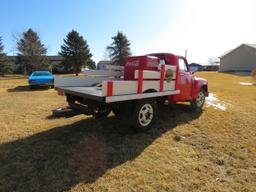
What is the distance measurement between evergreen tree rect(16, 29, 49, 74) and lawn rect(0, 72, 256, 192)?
3440 centimetres

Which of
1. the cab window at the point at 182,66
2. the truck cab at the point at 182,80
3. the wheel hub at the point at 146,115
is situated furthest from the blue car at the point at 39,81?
the wheel hub at the point at 146,115

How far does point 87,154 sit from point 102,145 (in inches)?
18.7

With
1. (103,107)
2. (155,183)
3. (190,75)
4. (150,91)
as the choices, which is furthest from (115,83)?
(190,75)

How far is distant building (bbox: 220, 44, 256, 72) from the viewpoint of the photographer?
136ft

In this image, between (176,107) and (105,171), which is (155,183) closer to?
(105,171)

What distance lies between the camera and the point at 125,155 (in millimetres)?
3887

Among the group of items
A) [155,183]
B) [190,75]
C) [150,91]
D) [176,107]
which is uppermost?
[190,75]

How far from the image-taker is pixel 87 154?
3.81 meters

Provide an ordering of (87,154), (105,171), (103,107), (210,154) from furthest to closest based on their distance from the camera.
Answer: (103,107) < (210,154) < (87,154) < (105,171)

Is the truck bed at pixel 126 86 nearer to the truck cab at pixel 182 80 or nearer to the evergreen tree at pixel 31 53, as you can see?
the truck cab at pixel 182 80

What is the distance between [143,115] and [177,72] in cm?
170

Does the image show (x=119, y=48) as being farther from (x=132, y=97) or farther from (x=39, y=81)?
(x=132, y=97)

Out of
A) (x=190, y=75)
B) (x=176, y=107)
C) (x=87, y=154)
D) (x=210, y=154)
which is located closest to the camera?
(x=87, y=154)

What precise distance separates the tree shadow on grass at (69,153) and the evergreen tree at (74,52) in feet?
114
